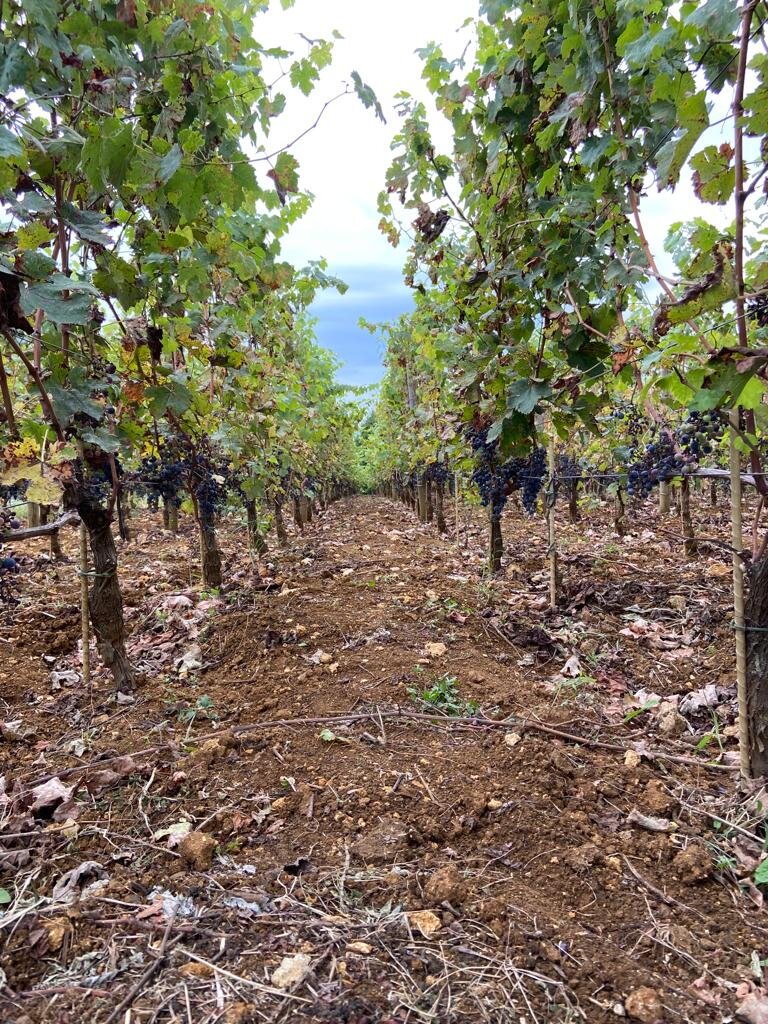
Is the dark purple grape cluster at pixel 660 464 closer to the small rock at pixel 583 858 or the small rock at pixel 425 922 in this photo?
the small rock at pixel 583 858

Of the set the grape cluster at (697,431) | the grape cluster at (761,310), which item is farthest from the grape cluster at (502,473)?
the grape cluster at (761,310)

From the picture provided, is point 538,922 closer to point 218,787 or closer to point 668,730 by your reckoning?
point 218,787

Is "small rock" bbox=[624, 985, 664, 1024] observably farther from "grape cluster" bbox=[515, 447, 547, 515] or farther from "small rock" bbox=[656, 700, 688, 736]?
"grape cluster" bbox=[515, 447, 547, 515]

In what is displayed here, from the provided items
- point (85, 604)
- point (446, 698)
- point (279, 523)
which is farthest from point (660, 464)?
point (279, 523)

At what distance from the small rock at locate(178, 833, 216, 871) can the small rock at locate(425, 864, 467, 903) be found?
0.78 metres

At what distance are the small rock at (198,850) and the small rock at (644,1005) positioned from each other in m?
1.36

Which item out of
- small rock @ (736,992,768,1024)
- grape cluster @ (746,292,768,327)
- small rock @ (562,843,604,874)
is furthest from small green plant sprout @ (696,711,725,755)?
grape cluster @ (746,292,768,327)

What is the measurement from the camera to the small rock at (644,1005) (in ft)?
4.95

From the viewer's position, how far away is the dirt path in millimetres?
1587

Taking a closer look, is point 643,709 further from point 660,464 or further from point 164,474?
point 164,474

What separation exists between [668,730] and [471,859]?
149 centimetres

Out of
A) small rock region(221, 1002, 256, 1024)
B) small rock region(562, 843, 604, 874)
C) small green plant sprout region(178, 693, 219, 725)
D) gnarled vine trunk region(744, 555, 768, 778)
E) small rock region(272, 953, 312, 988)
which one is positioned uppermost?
gnarled vine trunk region(744, 555, 768, 778)

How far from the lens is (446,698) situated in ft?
11.1

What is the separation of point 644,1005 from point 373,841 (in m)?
0.96
